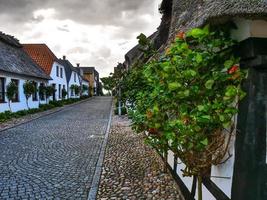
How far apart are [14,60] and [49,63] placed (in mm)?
9803

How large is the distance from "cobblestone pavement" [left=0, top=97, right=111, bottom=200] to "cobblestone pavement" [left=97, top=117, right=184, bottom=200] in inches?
15.7

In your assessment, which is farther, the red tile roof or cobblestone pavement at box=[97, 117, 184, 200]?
the red tile roof

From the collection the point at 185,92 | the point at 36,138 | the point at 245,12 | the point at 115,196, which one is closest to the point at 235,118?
the point at 185,92

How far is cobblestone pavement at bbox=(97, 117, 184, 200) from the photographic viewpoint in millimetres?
5758

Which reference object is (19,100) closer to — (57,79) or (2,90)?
(2,90)

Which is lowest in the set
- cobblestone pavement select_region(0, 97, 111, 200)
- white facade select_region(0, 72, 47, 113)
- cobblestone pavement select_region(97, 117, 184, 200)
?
cobblestone pavement select_region(0, 97, 111, 200)

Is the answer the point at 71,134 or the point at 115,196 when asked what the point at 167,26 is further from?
the point at 71,134

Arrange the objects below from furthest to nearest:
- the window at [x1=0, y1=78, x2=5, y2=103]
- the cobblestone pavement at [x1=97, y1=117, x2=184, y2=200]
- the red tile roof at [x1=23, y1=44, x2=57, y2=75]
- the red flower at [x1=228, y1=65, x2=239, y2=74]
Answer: the red tile roof at [x1=23, y1=44, x2=57, y2=75] < the window at [x1=0, y1=78, x2=5, y2=103] < the cobblestone pavement at [x1=97, y1=117, x2=184, y2=200] < the red flower at [x1=228, y1=65, x2=239, y2=74]

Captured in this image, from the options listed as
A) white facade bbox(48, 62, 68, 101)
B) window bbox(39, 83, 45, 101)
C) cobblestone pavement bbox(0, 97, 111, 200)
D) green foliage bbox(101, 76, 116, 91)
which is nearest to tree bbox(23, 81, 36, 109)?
window bbox(39, 83, 45, 101)

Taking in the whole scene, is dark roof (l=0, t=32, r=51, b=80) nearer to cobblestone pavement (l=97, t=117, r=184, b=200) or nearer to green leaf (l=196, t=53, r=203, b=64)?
cobblestone pavement (l=97, t=117, r=184, b=200)

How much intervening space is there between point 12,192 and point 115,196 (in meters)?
1.84

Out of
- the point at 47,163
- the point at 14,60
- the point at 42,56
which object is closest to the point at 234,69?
the point at 47,163

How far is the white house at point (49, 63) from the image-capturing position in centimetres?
3347

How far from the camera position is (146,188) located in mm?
6051
